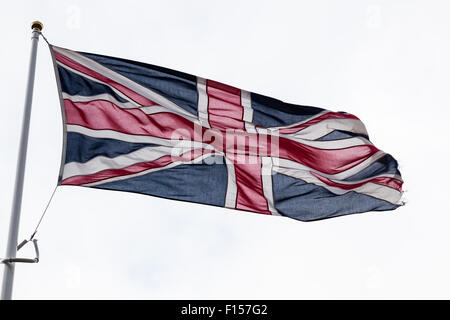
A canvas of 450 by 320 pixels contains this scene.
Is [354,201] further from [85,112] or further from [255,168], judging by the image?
[85,112]

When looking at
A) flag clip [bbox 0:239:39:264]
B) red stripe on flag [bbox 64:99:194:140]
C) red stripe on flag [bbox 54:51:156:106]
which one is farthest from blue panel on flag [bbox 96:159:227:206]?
flag clip [bbox 0:239:39:264]

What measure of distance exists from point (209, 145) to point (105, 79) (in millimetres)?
1950

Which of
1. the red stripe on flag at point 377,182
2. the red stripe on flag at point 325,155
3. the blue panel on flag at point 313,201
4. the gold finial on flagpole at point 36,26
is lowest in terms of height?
the blue panel on flag at point 313,201

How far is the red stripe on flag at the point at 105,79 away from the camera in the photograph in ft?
31.5

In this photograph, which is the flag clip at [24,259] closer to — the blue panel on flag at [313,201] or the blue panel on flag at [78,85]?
the blue panel on flag at [78,85]

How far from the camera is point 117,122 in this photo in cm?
971

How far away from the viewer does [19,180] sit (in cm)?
802

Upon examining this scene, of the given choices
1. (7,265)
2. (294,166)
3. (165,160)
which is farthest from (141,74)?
(7,265)

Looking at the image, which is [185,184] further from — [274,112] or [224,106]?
[274,112]

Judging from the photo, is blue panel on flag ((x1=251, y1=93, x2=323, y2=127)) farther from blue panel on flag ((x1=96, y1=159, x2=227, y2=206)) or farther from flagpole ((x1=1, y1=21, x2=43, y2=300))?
flagpole ((x1=1, y1=21, x2=43, y2=300))

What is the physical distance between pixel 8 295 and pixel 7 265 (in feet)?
1.22

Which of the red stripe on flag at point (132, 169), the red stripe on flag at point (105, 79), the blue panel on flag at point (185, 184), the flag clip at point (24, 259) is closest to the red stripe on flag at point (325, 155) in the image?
the blue panel on flag at point (185, 184)

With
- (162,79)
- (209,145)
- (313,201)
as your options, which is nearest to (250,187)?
(209,145)

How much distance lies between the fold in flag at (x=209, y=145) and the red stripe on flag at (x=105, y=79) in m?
0.02
